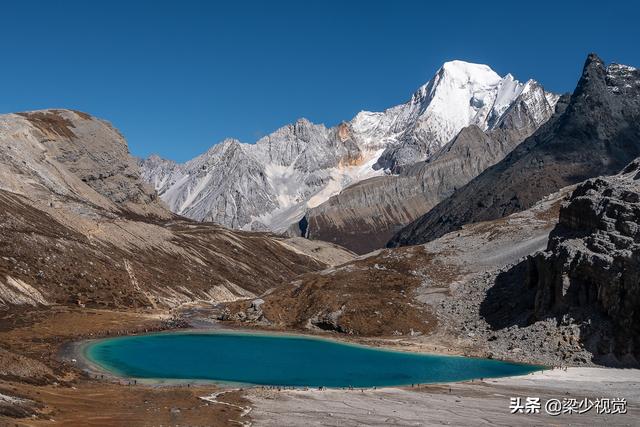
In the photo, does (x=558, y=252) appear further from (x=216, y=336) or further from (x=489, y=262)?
(x=216, y=336)

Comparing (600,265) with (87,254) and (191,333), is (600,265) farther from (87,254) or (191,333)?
(87,254)

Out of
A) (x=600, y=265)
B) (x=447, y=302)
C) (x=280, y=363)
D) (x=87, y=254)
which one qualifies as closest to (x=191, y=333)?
(x=280, y=363)

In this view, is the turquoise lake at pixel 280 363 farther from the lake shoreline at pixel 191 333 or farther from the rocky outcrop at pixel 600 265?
the rocky outcrop at pixel 600 265

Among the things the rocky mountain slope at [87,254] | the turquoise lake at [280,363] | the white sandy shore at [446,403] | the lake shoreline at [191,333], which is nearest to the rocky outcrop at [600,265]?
the white sandy shore at [446,403]

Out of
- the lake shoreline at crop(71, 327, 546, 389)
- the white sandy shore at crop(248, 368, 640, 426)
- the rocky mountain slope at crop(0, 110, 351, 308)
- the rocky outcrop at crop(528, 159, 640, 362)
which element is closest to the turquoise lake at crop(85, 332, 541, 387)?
the lake shoreline at crop(71, 327, 546, 389)

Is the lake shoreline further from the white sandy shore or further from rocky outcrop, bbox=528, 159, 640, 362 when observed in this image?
rocky outcrop, bbox=528, 159, 640, 362

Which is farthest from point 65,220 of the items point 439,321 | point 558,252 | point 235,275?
point 558,252
